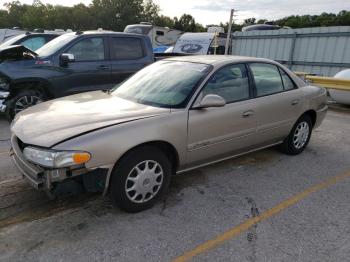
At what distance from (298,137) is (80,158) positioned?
3520mm

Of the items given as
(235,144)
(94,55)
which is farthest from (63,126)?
(94,55)

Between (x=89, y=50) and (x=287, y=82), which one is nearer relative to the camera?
(x=287, y=82)

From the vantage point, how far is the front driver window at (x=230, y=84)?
373 cm

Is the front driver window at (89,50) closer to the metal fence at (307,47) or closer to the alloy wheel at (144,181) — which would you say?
the alloy wheel at (144,181)

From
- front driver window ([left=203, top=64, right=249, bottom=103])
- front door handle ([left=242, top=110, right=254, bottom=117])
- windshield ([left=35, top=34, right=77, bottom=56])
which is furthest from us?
windshield ([left=35, top=34, right=77, bottom=56])

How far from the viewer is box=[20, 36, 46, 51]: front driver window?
870 cm

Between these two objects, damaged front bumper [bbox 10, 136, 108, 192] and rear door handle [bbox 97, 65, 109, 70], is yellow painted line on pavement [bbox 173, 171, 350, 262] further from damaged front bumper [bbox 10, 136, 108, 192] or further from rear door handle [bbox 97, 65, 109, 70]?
rear door handle [bbox 97, 65, 109, 70]

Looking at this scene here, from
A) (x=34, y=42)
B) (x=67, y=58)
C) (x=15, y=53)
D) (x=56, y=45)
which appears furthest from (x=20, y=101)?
(x=34, y=42)

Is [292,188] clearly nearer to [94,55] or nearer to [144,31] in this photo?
[94,55]

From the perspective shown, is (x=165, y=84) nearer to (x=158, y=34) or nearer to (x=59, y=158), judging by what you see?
(x=59, y=158)

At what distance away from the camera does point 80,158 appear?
274cm

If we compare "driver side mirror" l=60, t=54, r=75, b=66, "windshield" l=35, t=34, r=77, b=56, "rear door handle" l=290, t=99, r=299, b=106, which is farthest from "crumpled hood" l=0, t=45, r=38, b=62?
A: "rear door handle" l=290, t=99, r=299, b=106

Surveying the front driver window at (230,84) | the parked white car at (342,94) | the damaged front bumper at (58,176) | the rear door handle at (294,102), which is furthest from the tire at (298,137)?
the parked white car at (342,94)

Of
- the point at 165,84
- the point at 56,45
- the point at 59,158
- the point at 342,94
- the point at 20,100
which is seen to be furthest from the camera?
the point at 342,94
